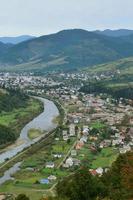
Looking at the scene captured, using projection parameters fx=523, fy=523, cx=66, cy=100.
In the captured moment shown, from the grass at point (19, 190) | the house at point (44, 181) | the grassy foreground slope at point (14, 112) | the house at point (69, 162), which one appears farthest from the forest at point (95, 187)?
the grassy foreground slope at point (14, 112)

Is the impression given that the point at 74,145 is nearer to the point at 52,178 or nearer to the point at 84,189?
the point at 52,178

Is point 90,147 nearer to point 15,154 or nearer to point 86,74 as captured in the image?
point 15,154

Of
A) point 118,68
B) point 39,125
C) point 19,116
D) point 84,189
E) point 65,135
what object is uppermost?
point 118,68

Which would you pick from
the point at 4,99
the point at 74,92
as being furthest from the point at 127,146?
the point at 74,92

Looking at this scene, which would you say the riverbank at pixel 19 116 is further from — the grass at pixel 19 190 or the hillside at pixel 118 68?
the hillside at pixel 118 68

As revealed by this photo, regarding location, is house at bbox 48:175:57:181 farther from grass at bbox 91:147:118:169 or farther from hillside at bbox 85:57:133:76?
hillside at bbox 85:57:133:76

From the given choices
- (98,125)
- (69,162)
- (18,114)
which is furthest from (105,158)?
(18,114)
